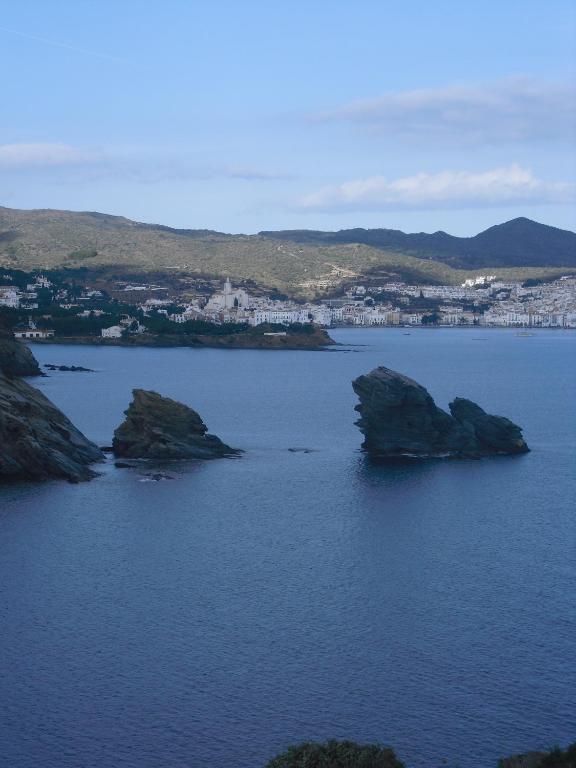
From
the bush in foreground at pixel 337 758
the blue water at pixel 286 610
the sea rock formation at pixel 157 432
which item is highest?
the sea rock formation at pixel 157 432

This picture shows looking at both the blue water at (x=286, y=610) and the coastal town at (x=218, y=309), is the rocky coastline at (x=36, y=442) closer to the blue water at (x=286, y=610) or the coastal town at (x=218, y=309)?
the blue water at (x=286, y=610)

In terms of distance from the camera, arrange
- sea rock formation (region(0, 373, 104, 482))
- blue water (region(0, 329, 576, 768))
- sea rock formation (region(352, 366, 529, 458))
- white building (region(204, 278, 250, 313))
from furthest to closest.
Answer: white building (region(204, 278, 250, 313)), sea rock formation (region(352, 366, 529, 458)), sea rock formation (region(0, 373, 104, 482)), blue water (region(0, 329, 576, 768))

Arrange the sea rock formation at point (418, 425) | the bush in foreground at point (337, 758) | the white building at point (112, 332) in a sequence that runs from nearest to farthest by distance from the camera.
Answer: the bush in foreground at point (337, 758)
the sea rock formation at point (418, 425)
the white building at point (112, 332)

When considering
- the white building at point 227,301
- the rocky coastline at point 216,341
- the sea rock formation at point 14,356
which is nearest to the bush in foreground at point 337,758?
the sea rock formation at point 14,356

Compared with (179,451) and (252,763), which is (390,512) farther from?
(252,763)

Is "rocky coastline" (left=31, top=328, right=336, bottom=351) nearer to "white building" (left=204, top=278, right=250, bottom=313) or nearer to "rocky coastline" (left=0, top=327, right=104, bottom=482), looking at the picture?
"white building" (left=204, top=278, right=250, bottom=313)

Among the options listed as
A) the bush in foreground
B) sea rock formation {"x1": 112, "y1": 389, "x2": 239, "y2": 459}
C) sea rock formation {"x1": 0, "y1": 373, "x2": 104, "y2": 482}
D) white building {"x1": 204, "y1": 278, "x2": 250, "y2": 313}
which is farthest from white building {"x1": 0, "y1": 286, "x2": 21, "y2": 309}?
the bush in foreground

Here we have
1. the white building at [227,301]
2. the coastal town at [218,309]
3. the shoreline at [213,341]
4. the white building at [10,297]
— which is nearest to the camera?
the shoreline at [213,341]

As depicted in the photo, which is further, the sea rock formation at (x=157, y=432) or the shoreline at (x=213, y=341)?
the shoreline at (x=213, y=341)
